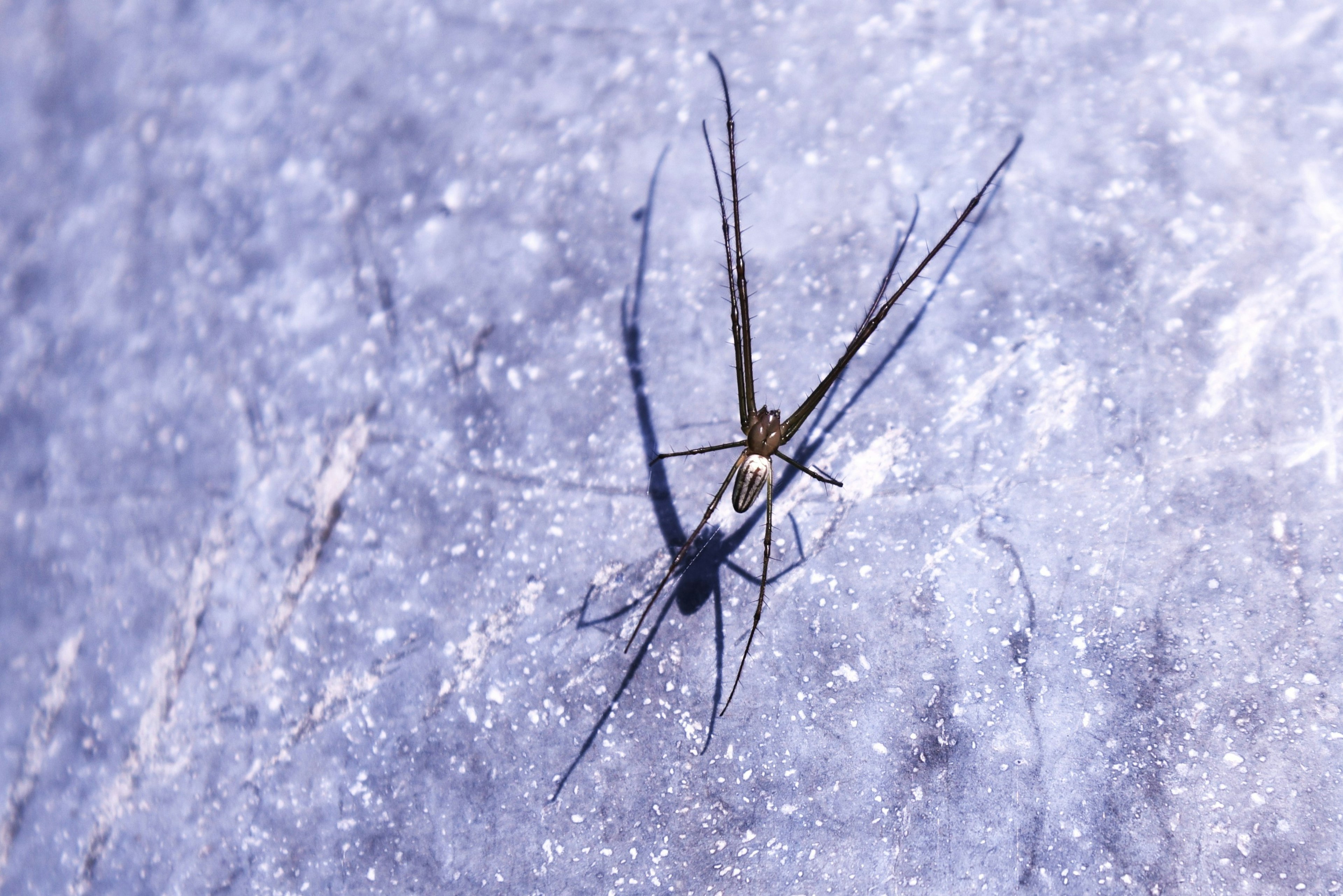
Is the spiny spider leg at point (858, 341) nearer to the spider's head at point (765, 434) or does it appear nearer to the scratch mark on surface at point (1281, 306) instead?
the spider's head at point (765, 434)

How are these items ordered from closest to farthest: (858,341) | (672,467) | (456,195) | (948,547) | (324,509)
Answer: (858,341)
(948,547)
(672,467)
(324,509)
(456,195)

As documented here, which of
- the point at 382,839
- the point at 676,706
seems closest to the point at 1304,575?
the point at 676,706

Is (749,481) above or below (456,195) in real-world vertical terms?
below

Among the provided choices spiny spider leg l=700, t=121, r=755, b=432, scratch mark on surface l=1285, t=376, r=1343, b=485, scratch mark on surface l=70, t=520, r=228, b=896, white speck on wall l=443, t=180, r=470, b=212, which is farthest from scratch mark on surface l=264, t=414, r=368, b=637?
scratch mark on surface l=1285, t=376, r=1343, b=485

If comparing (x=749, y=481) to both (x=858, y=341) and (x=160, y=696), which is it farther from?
(x=160, y=696)

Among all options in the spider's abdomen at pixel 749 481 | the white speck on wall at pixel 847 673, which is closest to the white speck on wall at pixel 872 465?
the spider's abdomen at pixel 749 481

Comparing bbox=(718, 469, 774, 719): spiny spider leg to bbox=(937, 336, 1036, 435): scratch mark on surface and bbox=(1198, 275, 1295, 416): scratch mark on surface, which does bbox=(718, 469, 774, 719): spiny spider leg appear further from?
bbox=(1198, 275, 1295, 416): scratch mark on surface

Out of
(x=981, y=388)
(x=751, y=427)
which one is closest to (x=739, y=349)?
(x=751, y=427)
